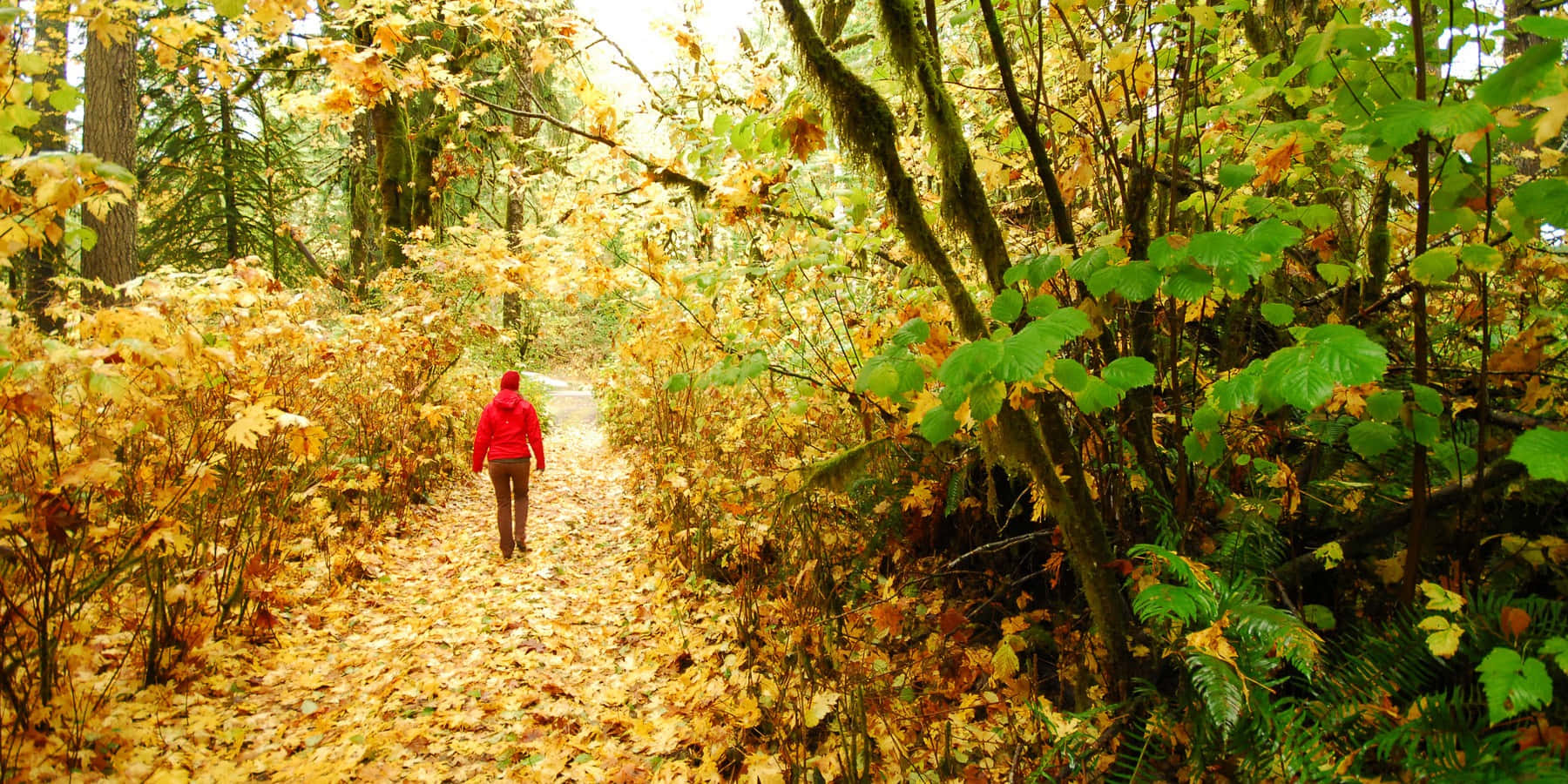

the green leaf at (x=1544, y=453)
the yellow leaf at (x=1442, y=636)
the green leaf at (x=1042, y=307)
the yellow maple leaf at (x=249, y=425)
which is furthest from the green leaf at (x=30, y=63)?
the yellow leaf at (x=1442, y=636)

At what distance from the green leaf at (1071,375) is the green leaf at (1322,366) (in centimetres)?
45

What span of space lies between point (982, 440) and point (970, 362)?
1059 mm

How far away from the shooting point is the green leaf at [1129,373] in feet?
6.98

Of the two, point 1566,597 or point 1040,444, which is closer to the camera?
point 1566,597

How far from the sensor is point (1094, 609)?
2652 mm

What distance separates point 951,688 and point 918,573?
79 cm

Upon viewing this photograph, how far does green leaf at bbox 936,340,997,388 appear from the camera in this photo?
178 cm

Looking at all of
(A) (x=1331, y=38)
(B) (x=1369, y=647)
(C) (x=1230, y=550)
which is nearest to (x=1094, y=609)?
(C) (x=1230, y=550)

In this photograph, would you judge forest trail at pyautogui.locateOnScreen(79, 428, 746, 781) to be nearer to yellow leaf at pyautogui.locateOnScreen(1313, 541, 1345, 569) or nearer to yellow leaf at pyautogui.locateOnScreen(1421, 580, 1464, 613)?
yellow leaf at pyautogui.locateOnScreen(1313, 541, 1345, 569)

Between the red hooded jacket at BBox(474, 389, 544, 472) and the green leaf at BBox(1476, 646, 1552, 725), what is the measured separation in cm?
640

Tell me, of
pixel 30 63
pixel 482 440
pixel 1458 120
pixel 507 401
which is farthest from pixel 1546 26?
pixel 482 440

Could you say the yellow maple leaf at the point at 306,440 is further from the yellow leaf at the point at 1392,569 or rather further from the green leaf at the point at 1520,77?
the yellow leaf at the point at 1392,569

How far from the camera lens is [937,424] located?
7.33 feet

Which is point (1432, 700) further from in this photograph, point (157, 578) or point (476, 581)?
point (476, 581)
